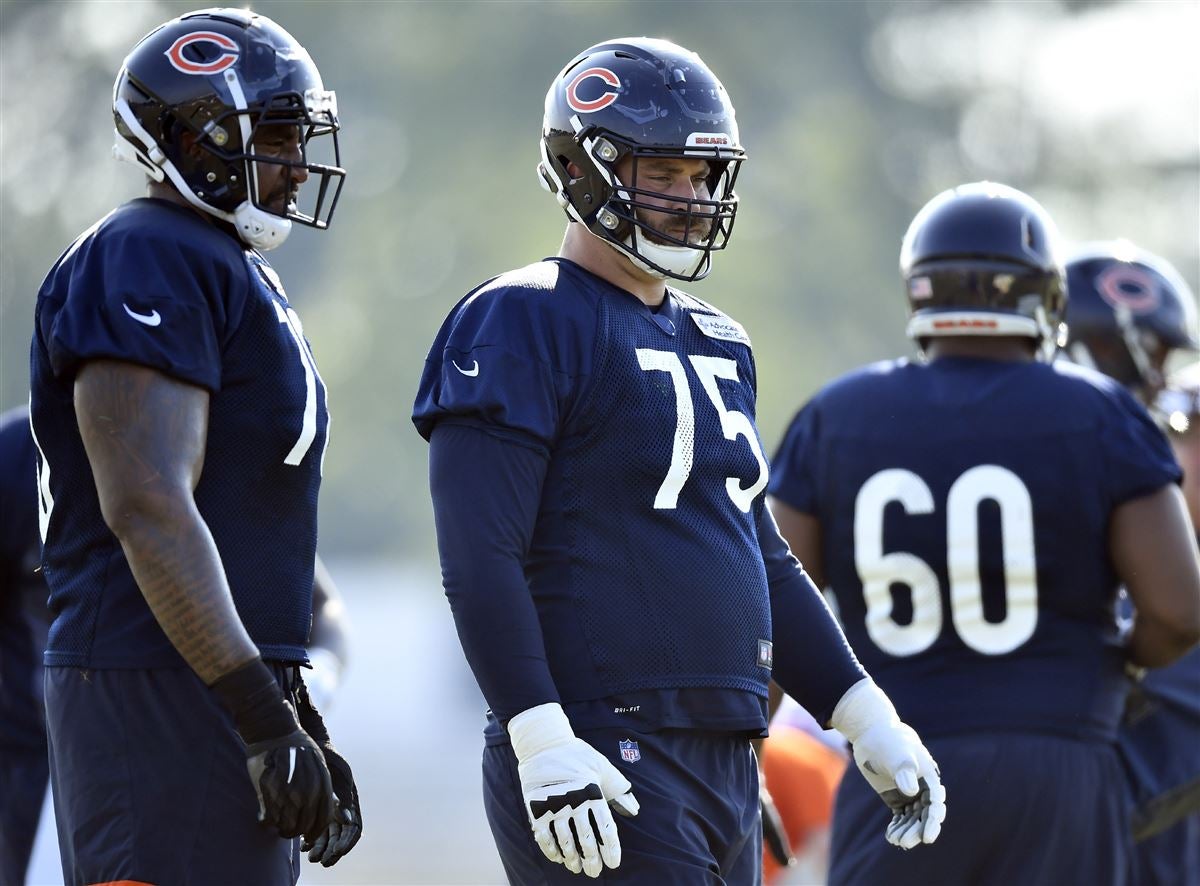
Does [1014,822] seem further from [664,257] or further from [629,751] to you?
[664,257]

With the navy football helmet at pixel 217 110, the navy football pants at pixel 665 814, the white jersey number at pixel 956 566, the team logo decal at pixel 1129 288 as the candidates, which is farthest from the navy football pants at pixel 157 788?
the team logo decal at pixel 1129 288

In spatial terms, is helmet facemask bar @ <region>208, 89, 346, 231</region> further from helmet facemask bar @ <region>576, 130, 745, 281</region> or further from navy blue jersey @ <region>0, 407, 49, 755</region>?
navy blue jersey @ <region>0, 407, 49, 755</region>

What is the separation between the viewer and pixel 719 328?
405 cm

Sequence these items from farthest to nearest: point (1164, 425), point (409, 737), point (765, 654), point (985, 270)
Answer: point (409, 737), point (1164, 425), point (985, 270), point (765, 654)

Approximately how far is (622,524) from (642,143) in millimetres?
784

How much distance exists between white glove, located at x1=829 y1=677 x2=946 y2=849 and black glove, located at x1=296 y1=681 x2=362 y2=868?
1001 millimetres

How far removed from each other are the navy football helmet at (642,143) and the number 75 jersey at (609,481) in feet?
0.52

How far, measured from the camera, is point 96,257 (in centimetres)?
350

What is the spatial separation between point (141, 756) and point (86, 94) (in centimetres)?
1703

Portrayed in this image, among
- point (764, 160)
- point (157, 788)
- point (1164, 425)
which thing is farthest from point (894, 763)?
point (764, 160)

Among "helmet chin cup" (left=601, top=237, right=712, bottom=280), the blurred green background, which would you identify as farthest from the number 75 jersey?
the blurred green background

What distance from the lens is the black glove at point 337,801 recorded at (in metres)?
3.78

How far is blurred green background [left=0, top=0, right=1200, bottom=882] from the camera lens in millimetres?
22625

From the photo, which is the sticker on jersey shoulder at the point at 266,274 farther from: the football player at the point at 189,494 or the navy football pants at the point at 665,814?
the navy football pants at the point at 665,814
